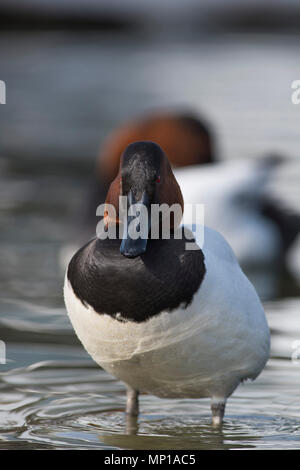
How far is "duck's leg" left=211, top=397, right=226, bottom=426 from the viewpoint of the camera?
4.58 m

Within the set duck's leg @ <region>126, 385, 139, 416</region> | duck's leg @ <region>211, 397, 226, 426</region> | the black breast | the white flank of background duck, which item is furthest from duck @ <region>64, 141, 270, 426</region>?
the white flank of background duck

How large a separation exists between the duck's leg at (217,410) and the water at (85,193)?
49 mm

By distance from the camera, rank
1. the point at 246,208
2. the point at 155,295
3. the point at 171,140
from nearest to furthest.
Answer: the point at 155,295 < the point at 246,208 < the point at 171,140

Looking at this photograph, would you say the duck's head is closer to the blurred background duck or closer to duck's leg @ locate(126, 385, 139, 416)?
duck's leg @ locate(126, 385, 139, 416)

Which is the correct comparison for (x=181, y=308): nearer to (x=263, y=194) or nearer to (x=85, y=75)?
(x=263, y=194)

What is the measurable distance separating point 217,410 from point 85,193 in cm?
465

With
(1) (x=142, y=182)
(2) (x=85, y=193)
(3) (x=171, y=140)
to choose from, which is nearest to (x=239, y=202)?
(3) (x=171, y=140)

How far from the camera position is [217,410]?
459 centimetres

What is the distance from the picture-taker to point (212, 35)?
89.3 feet

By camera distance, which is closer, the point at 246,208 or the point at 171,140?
the point at 246,208

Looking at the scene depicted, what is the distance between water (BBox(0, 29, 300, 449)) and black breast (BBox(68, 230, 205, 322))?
731 millimetres

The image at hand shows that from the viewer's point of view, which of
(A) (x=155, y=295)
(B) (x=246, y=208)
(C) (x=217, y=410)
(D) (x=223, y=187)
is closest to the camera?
(A) (x=155, y=295)

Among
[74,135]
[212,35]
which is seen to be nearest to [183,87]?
[74,135]

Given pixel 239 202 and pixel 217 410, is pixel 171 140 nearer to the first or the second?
pixel 239 202
